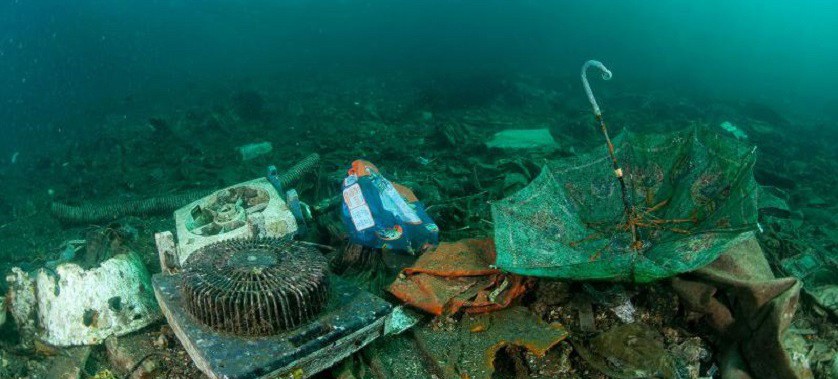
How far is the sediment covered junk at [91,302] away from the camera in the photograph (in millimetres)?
4777

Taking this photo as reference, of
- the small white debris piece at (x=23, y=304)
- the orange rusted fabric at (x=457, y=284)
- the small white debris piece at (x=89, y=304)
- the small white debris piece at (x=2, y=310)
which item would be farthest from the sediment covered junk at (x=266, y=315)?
the small white debris piece at (x=2, y=310)

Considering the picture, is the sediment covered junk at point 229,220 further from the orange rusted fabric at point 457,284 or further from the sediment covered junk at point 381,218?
the orange rusted fabric at point 457,284

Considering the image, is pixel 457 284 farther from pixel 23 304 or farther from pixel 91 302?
pixel 23 304

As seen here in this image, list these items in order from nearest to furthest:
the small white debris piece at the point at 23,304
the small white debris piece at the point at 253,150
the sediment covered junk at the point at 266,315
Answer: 1. the sediment covered junk at the point at 266,315
2. the small white debris piece at the point at 23,304
3. the small white debris piece at the point at 253,150

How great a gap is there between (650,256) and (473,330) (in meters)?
1.58

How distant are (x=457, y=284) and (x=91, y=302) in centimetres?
331

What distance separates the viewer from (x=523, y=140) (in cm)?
1182

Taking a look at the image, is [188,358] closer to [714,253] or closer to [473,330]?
[473,330]

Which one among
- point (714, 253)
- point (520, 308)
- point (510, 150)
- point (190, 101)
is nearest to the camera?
point (714, 253)

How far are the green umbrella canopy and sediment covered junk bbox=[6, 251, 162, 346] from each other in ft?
11.2

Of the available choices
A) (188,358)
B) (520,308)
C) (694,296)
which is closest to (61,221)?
(188,358)

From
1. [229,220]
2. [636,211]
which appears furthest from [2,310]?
[636,211]

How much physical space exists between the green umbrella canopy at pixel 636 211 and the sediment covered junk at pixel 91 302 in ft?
11.2

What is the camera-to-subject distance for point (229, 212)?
5.82 metres
